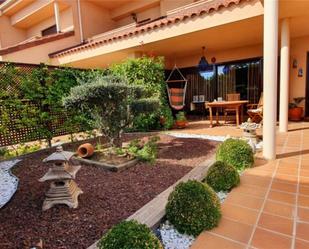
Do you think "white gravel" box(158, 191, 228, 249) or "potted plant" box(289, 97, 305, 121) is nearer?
"white gravel" box(158, 191, 228, 249)

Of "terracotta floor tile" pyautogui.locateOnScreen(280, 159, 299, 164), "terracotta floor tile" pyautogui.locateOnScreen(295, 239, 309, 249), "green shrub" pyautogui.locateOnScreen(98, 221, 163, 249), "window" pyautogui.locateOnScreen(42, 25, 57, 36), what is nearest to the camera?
"green shrub" pyautogui.locateOnScreen(98, 221, 163, 249)

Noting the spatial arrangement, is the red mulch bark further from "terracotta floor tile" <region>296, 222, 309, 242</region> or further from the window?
the window

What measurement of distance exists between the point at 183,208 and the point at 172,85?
7.91 metres

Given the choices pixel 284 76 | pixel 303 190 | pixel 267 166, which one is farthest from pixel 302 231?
pixel 284 76

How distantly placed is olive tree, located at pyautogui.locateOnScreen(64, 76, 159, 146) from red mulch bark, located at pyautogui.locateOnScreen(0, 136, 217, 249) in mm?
812

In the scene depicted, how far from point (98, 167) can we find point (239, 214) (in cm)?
218

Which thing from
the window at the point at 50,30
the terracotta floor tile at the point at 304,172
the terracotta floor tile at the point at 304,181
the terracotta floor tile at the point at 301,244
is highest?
the window at the point at 50,30

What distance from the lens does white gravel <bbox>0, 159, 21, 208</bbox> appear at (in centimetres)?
256

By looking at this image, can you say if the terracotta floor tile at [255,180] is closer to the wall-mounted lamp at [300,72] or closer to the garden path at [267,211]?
the garden path at [267,211]

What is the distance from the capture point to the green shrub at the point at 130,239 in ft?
4.70

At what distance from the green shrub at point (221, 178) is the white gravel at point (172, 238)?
0.87 m

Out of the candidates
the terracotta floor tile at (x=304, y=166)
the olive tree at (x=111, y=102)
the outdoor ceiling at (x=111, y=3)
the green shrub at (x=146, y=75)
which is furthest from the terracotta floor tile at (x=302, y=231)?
the outdoor ceiling at (x=111, y=3)

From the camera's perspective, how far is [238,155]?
3.42 m

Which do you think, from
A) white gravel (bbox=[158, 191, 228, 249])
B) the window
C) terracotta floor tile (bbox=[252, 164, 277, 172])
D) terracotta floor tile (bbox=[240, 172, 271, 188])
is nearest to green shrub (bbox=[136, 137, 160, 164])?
terracotta floor tile (bbox=[240, 172, 271, 188])
